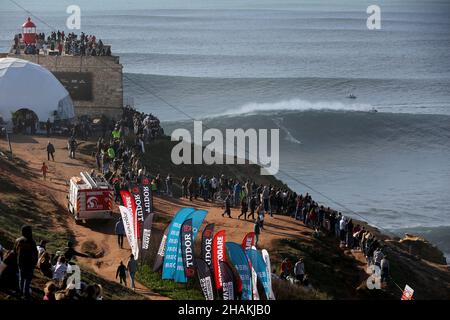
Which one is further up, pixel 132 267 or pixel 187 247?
pixel 187 247

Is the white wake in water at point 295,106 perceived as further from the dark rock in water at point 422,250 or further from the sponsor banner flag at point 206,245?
the sponsor banner flag at point 206,245

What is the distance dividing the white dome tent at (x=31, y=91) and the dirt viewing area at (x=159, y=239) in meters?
4.73

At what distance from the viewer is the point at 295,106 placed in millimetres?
82500

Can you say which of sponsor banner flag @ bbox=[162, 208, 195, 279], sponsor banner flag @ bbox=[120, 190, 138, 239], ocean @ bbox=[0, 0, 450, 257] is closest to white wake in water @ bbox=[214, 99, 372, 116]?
ocean @ bbox=[0, 0, 450, 257]

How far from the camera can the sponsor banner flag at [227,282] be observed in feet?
68.5

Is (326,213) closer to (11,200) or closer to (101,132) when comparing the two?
(11,200)

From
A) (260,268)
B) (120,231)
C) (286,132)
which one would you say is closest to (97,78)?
(120,231)

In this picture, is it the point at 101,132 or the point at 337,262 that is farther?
the point at 101,132

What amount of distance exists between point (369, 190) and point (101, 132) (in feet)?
68.0

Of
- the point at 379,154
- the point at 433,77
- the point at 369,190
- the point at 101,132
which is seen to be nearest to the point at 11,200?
the point at 101,132

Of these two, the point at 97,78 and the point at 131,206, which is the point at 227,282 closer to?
the point at 131,206

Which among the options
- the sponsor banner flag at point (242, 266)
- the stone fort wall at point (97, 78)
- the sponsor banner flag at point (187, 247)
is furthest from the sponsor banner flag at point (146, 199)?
the stone fort wall at point (97, 78)

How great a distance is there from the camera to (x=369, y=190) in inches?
2154

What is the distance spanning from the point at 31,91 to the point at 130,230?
18.3 m
